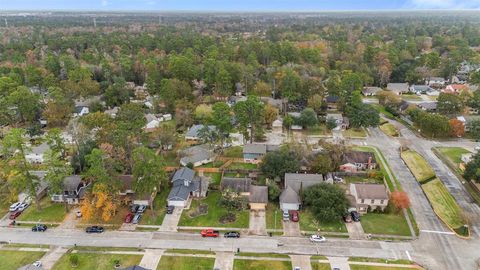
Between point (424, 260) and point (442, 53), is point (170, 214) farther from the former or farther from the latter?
point (442, 53)

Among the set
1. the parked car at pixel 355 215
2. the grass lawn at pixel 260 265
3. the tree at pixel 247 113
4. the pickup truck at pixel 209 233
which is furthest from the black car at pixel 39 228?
the parked car at pixel 355 215

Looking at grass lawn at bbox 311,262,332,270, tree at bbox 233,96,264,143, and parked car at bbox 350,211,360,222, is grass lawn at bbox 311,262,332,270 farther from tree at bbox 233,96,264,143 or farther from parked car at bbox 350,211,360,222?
tree at bbox 233,96,264,143

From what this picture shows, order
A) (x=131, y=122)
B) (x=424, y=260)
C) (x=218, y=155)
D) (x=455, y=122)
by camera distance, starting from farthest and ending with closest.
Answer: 1. (x=455, y=122)
2. (x=218, y=155)
3. (x=131, y=122)
4. (x=424, y=260)

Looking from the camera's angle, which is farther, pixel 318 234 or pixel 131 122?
pixel 131 122

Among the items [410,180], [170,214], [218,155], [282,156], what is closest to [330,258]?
[282,156]

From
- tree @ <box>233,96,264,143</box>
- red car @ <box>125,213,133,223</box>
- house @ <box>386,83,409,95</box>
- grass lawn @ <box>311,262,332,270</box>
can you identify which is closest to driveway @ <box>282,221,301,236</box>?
grass lawn @ <box>311,262,332,270</box>

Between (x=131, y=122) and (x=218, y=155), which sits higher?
(x=131, y=122)

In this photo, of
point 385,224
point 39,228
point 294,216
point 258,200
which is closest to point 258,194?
point 258,200
